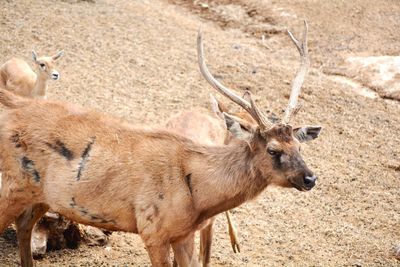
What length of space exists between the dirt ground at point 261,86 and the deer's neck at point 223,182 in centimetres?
181

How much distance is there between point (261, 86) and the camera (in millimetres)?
13875

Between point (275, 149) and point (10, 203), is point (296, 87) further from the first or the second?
point (10, 203)

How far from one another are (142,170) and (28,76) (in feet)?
22.6

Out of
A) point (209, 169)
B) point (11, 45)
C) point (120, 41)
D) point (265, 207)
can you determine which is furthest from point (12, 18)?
point (209, 169)

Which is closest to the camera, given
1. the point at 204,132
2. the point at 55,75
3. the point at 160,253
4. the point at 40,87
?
the point at 160,253

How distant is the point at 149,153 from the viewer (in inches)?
278

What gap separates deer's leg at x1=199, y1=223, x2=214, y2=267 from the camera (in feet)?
27.2

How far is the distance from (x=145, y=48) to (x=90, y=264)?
292 inches

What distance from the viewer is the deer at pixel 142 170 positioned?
22.5 feet

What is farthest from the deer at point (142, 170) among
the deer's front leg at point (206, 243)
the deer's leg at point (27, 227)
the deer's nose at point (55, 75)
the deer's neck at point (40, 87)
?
the deer's neck at point (40, 87)

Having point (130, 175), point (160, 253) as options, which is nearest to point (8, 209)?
point (130, 175)

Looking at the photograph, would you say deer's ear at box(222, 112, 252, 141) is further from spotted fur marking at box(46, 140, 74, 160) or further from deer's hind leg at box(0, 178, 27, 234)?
deer's hind leg at box(0, 178, 27, 234)

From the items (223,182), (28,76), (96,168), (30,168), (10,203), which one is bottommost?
(28,76)

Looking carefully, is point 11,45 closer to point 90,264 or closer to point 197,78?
point 197,78
